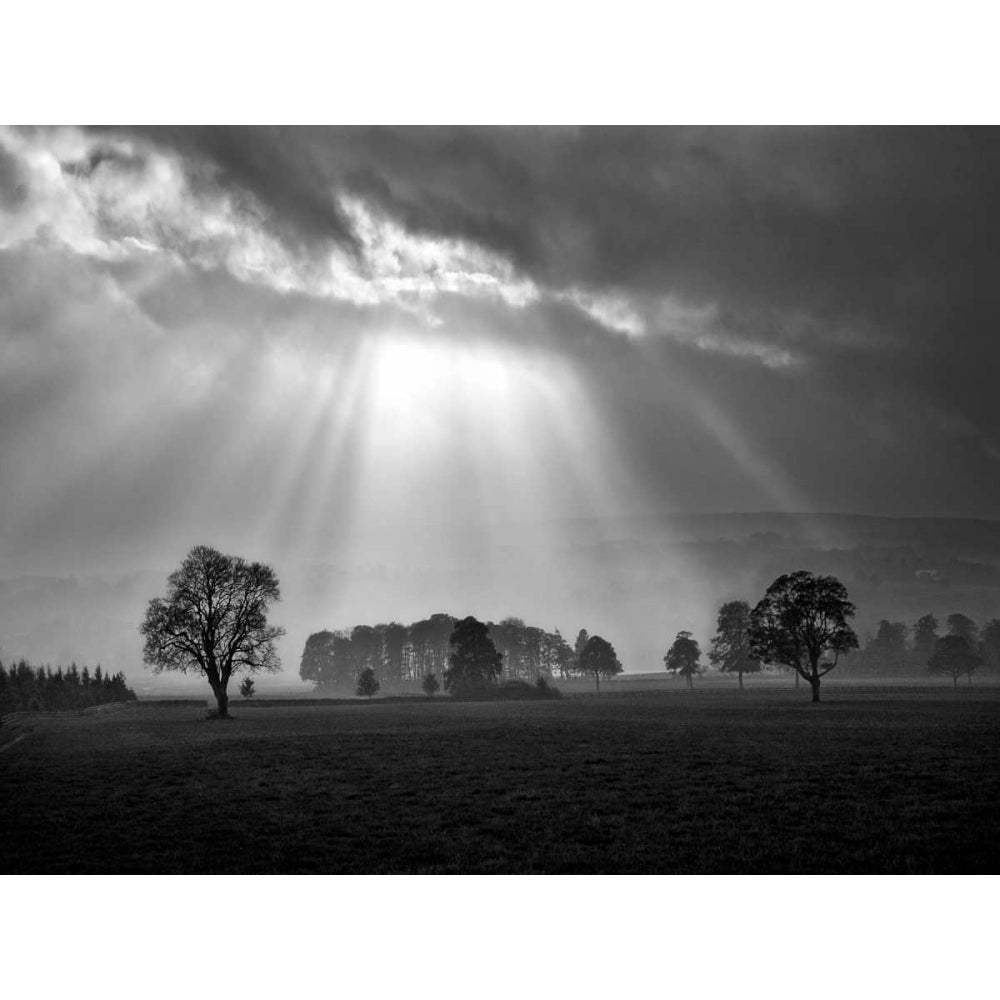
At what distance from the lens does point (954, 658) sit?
312 ft

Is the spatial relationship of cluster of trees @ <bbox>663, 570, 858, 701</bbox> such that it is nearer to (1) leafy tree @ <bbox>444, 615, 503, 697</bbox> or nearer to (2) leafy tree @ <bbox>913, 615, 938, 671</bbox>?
(1) leafy tree @ <bbox>444, 615, 503, 697</bbox>

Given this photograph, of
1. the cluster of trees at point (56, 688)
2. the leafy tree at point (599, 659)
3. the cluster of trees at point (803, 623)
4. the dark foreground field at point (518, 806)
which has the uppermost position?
the cluster of trees at point (803, 623)

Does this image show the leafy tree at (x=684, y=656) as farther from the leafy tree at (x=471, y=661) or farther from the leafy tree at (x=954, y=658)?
the leafy tree at (x=954, y=658)

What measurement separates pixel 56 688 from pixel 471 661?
75.8 m

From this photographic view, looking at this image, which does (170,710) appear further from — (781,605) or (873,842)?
(873,842)

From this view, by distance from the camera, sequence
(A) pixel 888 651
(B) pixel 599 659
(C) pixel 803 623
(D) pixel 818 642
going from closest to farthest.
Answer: (D) pixel 818 642, (C) pixel 803 623, (B) pixel 599 659, (A) pixel 888 651

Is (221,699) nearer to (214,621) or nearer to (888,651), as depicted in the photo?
(214,621)

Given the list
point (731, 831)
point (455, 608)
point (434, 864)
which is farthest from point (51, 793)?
point (455, 608)

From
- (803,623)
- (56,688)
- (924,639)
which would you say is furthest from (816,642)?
(56,688)

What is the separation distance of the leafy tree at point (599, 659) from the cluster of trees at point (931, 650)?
46.1 meters

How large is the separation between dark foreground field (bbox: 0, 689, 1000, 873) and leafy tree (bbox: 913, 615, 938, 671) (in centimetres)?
9764

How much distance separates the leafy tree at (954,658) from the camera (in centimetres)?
9412

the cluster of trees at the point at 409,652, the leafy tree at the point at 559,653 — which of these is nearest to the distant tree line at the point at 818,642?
the leafy tree at the point at 559,653

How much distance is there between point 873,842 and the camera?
14.8 m
